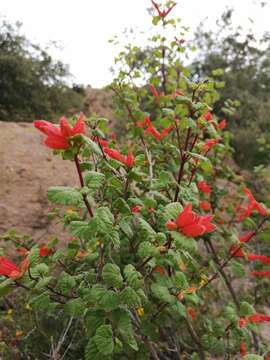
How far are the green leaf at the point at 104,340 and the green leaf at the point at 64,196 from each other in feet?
1.47

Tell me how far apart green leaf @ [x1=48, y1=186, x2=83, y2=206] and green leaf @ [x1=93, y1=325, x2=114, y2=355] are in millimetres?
447

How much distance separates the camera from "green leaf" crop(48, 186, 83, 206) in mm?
1015

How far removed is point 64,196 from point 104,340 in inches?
19.5

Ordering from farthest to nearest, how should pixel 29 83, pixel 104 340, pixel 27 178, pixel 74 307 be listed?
pixel 29 83 < pixel 27 178 < pixel 74 307 < pixel 104 340

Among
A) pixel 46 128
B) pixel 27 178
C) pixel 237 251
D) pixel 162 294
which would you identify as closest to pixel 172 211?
pixel 162 294

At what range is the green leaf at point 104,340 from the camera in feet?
3.66

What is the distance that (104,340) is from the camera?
3.70 ft

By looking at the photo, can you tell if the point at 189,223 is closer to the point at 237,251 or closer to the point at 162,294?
the point at 162,294

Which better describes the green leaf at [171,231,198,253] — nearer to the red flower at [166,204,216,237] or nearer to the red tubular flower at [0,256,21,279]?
the red flower at [166,204,216,237]

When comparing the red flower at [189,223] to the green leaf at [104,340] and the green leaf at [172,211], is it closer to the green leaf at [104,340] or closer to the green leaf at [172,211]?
the green leaf at [172,211]

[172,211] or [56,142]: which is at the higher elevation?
[56,142]

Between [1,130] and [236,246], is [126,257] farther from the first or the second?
[1,130]

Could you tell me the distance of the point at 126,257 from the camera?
2.15 meters

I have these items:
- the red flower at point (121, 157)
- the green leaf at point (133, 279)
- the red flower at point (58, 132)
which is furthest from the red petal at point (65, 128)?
the green leaf at point (133, 279)
